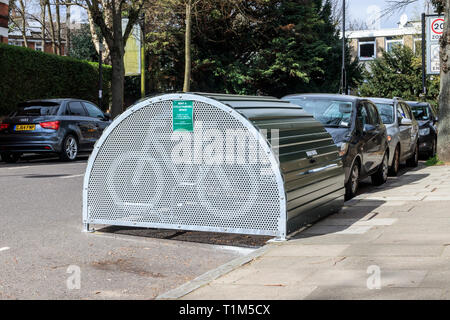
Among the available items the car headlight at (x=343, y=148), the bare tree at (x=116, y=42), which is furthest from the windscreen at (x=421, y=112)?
the bare tree at (x=116, y=42)

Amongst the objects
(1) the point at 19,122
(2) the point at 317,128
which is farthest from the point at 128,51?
(2) the point at 317,128

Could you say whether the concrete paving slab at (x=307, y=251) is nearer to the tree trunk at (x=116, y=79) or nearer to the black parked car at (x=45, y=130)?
the black parked car at (x=45, y=130)

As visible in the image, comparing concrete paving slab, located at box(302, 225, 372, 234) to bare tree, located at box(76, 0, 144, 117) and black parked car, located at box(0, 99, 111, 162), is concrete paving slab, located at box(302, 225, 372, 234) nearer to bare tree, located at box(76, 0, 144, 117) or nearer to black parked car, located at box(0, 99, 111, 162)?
black parked car, located at box(0, 99, 111, 162)

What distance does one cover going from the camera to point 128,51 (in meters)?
37.0

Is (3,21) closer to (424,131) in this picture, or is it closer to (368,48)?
(424,131)

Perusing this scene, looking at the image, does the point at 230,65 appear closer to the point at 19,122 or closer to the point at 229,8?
the point at 229,8

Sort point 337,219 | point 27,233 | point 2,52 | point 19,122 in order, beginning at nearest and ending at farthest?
point 27,233 → point 337,219 → point 19,122 → point 2,52

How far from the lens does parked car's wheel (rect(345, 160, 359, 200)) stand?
440 inches

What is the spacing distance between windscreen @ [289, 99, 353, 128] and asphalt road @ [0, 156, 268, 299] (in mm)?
4606

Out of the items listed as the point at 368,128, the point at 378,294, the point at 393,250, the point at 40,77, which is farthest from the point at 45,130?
the point at 378,294

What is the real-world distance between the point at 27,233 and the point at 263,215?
2801mm

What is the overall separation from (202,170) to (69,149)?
12.0 m

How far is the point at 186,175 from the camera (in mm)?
7203

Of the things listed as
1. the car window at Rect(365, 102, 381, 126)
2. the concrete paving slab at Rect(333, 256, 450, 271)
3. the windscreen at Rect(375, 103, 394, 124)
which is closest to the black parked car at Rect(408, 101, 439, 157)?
the windscreen at Rect(375, 103, 394, 124)
